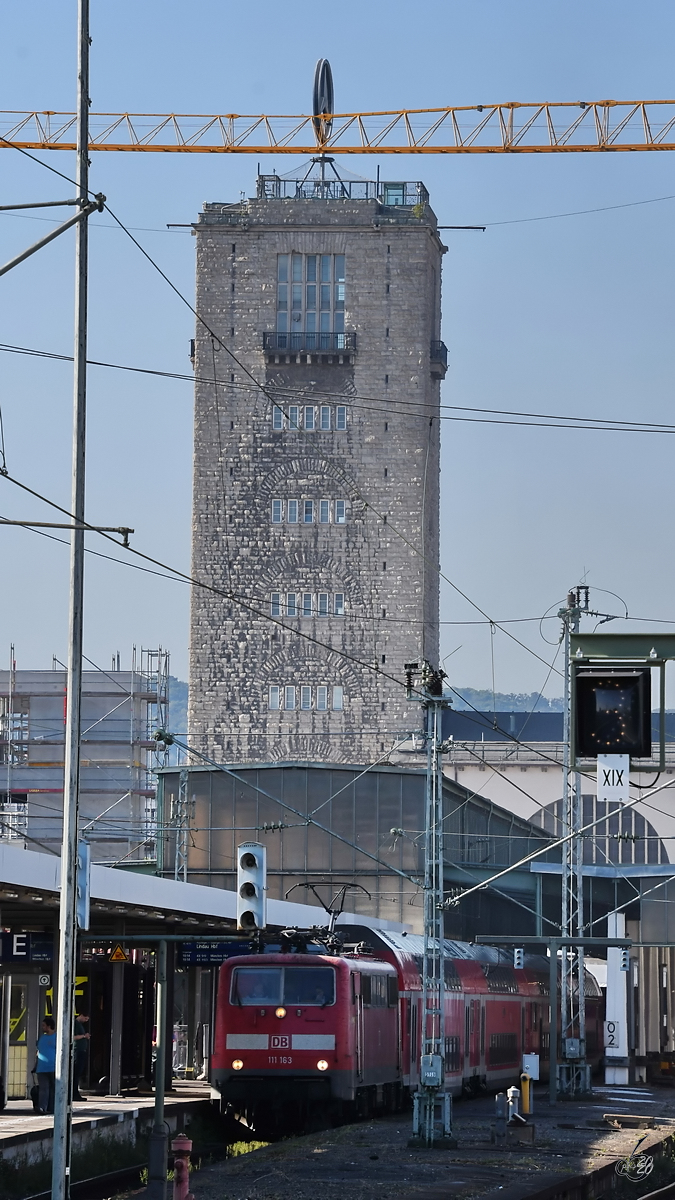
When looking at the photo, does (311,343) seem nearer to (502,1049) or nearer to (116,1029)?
(502,1049)

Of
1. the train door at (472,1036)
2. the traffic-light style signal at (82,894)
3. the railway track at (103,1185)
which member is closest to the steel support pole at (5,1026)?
the railway track at (103,1185)

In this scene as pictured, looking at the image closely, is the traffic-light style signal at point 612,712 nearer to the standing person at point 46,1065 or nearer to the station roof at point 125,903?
the station roof at point 125,903

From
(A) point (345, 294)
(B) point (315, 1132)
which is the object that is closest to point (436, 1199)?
(B) point (315, 1132)

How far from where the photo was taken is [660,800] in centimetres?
9744

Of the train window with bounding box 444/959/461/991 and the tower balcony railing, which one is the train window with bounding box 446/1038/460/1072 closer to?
the train window with bounding box 444/959/461/991

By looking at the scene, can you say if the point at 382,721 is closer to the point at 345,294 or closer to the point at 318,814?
the point at 345,294

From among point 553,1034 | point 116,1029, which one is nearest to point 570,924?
point 553,1034

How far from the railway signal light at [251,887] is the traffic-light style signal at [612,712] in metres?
3.59

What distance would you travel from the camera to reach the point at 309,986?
29.4 m

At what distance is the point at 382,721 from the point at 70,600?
8242 cm

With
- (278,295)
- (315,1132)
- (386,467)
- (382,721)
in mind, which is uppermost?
(278,295)

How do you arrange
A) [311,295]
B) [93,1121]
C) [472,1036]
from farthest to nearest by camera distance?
[311,295]
[472,1036]
[93,1121]

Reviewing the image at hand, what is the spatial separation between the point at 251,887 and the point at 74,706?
2983mm

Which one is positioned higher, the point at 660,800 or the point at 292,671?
the point at 292,671
